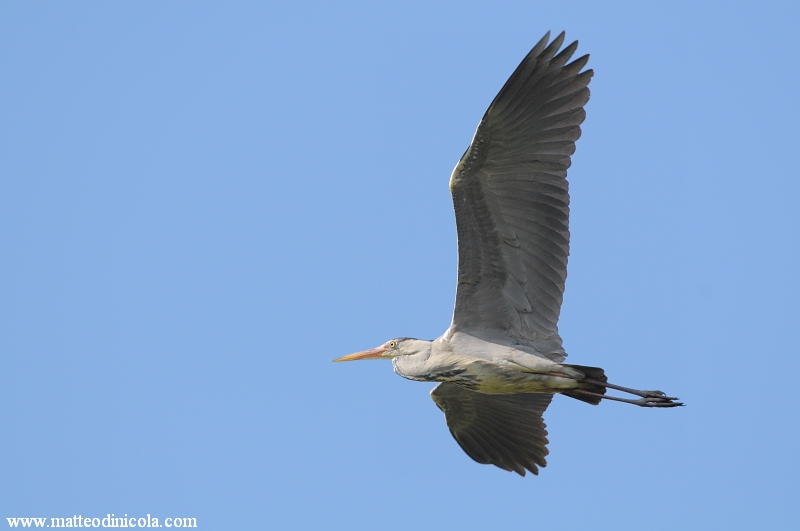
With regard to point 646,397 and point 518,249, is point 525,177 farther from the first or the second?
point 646,397

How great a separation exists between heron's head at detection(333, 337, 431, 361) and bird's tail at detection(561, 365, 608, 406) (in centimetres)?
152

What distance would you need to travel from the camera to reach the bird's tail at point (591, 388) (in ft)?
29.0

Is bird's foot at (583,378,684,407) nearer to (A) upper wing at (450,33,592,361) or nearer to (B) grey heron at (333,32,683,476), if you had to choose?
(B) grey heron at (333,32,683,476)

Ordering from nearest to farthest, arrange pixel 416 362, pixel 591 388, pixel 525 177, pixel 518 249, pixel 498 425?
1. pixel 525 177
2. pixel 518 249
3. pixel 591 388
4. pixel 416 362
5. pixel 498 425

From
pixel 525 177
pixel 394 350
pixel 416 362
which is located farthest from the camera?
pixel 394 350

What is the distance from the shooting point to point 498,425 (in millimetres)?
10094

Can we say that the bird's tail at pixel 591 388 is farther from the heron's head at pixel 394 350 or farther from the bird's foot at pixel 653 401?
the heron's head at pixel 394 350

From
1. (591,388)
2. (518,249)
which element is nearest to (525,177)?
(518,249)

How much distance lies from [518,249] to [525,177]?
0.70 meters

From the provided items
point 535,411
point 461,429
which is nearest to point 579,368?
point 535,411

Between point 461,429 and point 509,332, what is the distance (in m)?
1.69

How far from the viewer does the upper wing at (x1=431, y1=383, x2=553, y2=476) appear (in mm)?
9984

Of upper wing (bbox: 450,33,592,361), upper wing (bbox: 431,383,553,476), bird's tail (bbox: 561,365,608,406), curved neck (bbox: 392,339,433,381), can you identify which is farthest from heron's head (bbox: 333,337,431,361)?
bird's tail (bbox: 561,365,608,406)

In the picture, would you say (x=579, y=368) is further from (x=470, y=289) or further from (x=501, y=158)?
(x=501, y=158)
